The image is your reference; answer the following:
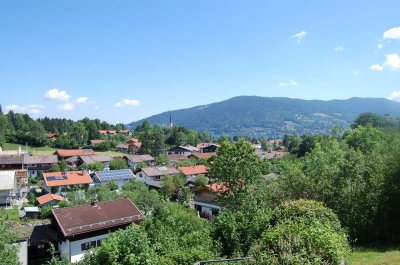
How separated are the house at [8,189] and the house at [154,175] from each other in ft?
59.4

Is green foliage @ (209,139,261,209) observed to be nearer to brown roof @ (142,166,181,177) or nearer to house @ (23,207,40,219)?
house @ (23,207,40,219)

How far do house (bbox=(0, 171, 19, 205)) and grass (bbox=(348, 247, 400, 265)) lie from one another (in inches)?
1697

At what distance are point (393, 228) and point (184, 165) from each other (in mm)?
49776

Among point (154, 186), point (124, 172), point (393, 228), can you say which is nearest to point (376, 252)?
point (393, 228)

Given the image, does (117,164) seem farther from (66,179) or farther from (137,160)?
(66,179)

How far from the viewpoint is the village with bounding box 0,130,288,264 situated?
925 inches

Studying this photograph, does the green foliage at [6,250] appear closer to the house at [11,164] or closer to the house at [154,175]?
the house at [154,175]

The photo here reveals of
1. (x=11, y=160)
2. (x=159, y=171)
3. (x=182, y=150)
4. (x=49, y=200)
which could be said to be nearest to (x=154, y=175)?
(x=159, y=171)

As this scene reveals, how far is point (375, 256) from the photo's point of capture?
1191cm

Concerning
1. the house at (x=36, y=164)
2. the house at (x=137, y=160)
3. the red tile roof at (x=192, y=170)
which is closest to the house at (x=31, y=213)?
the red tile roof at (x=192, y=170)

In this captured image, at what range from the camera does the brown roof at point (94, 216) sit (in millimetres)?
22984

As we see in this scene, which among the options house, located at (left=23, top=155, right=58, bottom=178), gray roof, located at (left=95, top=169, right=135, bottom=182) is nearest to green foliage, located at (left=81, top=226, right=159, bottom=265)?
gray roof, located at (left=95, top=169, right=135, bottom=182)

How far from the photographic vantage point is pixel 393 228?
14930 mm

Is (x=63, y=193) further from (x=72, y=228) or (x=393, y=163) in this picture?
(x=393, y=163)
